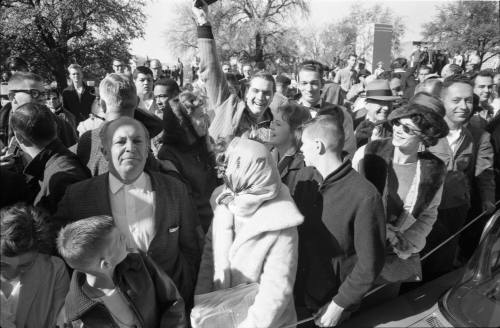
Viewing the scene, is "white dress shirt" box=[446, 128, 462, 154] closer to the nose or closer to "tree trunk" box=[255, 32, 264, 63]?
the nose

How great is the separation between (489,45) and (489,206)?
4219 centimetres

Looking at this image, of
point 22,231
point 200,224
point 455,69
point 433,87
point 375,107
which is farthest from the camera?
point 455,69

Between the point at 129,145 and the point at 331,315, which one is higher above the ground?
the point at 129,145

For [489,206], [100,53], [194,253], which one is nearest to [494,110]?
[489,206]

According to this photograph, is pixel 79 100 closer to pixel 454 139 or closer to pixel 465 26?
pixel 454 139

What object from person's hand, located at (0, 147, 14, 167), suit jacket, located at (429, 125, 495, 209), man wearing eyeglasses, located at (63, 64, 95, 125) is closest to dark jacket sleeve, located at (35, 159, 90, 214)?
person's hand, located at (0, 147, 14, 167)

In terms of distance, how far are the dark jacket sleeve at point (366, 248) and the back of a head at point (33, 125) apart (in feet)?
5.83

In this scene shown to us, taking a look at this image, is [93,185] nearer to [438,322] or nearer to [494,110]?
[438,322]

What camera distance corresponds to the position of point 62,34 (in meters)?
14.6

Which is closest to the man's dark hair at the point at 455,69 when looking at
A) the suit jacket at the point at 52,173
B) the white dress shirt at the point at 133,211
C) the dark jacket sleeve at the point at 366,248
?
the dark jacket sleeve at the point at 366,248

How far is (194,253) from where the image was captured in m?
2.30

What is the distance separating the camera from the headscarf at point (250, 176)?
188 cm

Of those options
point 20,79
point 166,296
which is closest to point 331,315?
point 166,296

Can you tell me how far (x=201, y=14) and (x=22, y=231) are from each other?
2142 millimetres
